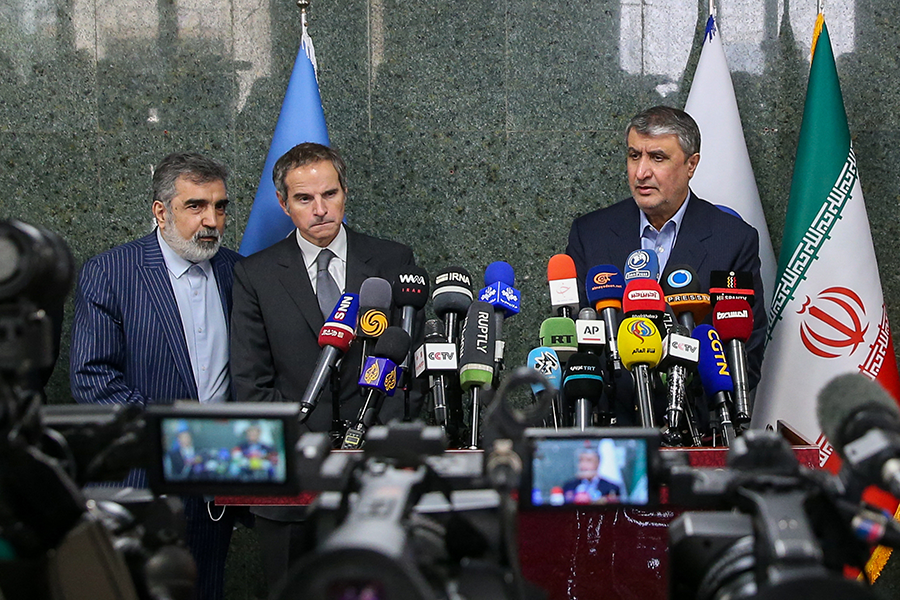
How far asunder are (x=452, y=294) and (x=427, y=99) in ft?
4.96

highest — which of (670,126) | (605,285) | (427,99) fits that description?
(427,99)

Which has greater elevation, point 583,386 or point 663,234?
point 663,234

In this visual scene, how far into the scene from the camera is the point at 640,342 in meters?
2.27

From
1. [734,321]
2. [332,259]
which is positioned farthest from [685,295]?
[332,259]

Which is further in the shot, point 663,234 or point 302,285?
point 663,234

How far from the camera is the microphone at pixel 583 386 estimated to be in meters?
2.26

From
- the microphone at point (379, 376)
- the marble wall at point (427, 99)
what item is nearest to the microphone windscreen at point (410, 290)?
the microphone at point (379, 376)

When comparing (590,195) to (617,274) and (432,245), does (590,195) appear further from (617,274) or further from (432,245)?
(617,274)

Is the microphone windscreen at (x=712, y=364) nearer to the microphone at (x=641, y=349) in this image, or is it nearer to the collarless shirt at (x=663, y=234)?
the microphone at (x=641, y=349)

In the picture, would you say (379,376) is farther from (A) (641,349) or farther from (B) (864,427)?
(B) (864,427)

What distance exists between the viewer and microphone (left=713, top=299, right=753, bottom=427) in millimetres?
2391

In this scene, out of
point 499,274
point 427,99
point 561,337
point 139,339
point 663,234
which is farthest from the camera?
point 427,99

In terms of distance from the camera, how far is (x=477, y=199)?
3.80 metres

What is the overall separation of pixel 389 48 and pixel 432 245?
30.0 inches
